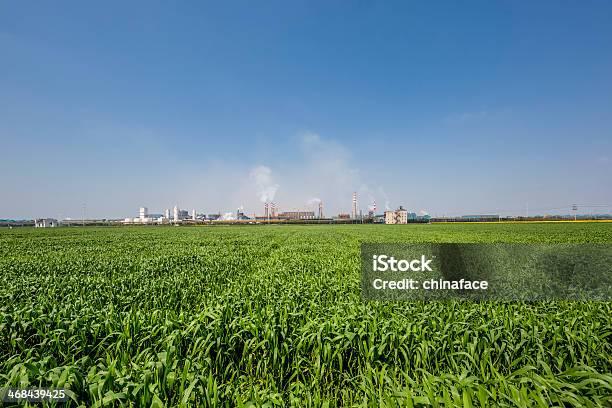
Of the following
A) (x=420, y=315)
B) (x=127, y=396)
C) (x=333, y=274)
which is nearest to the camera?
(x=127, y=396)

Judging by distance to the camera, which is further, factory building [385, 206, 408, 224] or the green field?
factory building [385, 206, 408, 224]

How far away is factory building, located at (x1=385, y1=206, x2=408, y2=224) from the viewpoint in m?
165

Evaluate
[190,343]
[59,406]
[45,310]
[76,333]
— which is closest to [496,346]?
[190,343]

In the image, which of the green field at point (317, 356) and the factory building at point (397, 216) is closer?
the green field at point (317, 356)

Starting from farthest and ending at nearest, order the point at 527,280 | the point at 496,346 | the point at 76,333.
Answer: the point at 527,280, the point at 76,333, the point at 496,346

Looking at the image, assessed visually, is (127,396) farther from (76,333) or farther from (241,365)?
(76,333)

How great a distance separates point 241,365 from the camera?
4.59 metres

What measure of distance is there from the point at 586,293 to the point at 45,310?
43.9ft

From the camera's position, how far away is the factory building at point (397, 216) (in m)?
165

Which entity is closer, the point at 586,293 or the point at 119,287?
the point at 586,293

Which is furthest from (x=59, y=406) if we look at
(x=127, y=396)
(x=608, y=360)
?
(x=608, y=360)

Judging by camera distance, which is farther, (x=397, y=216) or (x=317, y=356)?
(x=397, y=216)

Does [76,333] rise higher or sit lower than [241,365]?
higher

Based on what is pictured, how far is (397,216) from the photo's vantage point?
170 meters
